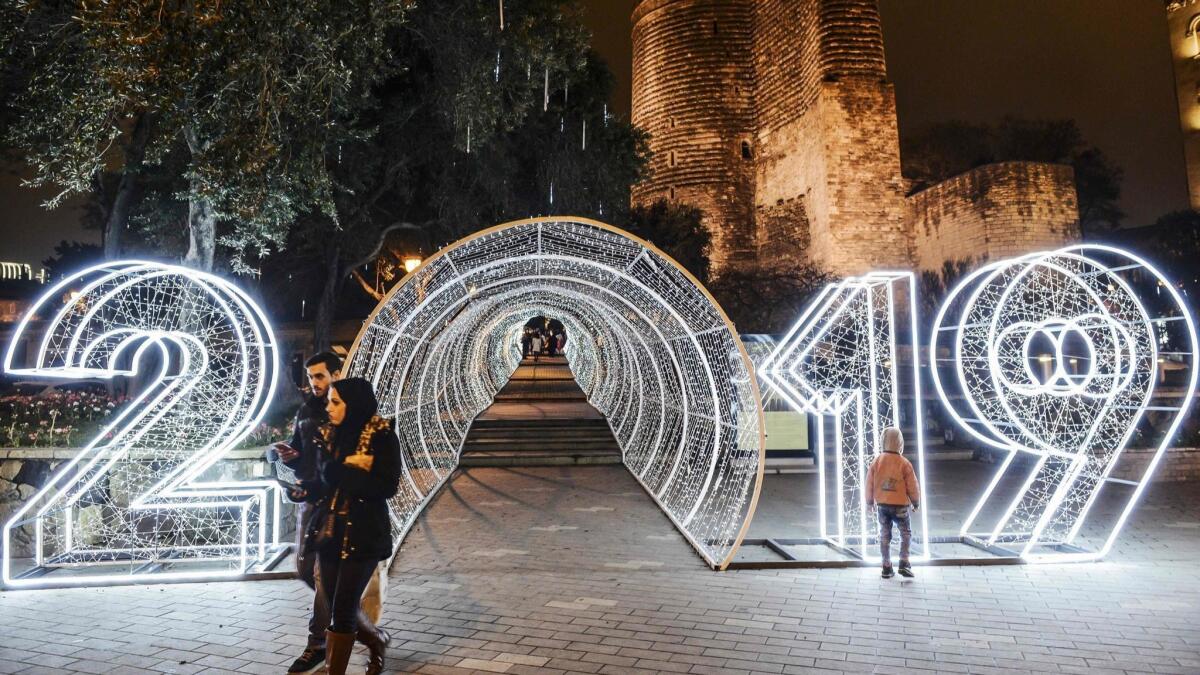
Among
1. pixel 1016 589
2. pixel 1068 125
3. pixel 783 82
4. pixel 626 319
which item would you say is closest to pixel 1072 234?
pixel 783 82

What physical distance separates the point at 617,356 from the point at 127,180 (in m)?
8.67

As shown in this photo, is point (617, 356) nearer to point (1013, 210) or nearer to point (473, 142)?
point (473, 142)

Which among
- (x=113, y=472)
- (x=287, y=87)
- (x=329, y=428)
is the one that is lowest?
(x=113, y=472)

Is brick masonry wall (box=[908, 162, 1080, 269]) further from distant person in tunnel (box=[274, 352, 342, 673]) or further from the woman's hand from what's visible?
the woman's hand

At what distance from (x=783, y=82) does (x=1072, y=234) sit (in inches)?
541

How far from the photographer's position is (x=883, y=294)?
7.34 meters

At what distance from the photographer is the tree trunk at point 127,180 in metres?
11.5

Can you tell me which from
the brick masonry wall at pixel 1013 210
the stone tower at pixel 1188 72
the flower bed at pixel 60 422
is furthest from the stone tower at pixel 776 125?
the flower bed at pixel 60 422

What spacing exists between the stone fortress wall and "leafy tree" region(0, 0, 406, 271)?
2295 centimetres

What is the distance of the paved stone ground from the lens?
4430 millimetres

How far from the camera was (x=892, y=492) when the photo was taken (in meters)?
6.09

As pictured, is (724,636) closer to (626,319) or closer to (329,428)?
(329,428)

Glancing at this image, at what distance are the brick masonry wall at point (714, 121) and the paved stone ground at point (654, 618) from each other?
1275 inches

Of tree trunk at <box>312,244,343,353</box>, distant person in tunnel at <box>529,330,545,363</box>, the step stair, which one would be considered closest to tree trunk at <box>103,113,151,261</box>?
tree trunk at <box>312,244,343,353</box>
